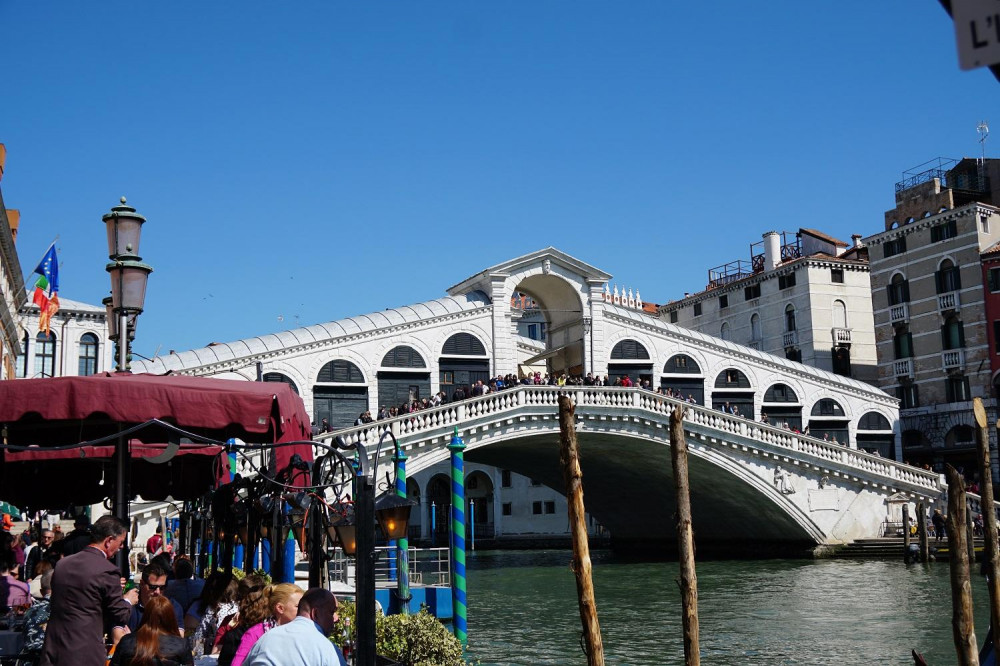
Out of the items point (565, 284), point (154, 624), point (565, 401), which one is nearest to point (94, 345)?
point (565, 284)

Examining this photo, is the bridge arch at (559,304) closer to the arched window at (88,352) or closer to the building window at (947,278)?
the building window at (947,278)

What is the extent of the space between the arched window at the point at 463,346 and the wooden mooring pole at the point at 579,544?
22693 millimetres

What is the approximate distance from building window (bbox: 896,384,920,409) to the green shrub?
31894mm

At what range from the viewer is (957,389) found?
116 ft

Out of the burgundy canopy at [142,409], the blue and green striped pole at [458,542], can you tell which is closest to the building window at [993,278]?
the blue and green striped pole at [458,542]

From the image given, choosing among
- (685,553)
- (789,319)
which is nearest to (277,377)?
(685,553)

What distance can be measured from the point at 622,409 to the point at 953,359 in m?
13.4

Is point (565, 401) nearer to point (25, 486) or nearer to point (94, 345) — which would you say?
point (25, 486)

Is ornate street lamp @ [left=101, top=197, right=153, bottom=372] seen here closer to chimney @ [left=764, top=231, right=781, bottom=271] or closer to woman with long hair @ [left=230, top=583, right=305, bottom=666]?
woman with long hair @ [left=230, top=583, right=305, bottom=666]

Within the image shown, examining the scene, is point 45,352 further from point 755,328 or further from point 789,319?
point 789,319

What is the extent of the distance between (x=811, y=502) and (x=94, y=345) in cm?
2395

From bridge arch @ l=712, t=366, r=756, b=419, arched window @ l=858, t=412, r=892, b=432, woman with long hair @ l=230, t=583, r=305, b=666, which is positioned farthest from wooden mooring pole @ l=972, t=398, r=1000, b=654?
arched window @ l=858, t=412, r=892, b=432

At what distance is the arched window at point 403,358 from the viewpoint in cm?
3178

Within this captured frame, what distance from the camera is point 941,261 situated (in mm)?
35438
